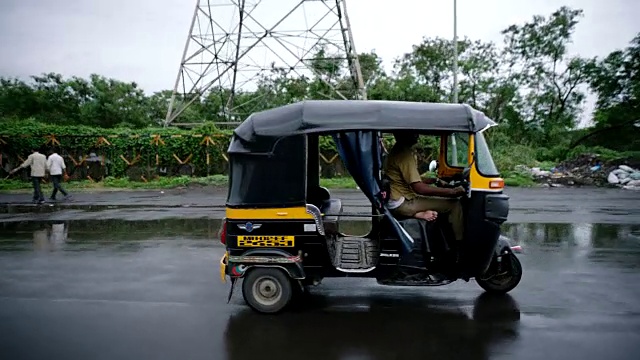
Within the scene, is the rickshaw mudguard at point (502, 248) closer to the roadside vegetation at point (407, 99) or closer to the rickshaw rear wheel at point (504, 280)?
the rickshaw rear wheel at point (504, 280)

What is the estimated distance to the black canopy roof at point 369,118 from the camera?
507 cm

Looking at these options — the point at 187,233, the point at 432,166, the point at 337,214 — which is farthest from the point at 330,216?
the point at 187,233

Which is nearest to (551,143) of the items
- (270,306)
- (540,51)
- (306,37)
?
(540,51)

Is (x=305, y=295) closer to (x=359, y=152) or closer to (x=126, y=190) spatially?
(x=359, y=152)

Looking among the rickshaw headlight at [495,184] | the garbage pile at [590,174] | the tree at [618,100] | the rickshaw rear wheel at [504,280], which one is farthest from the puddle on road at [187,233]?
the tree at [618,100]

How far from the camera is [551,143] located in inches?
1237

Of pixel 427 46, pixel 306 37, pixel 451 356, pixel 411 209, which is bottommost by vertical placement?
pixel 451 356

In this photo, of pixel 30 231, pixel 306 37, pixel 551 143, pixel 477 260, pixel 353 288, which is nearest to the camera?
pixel 477 260

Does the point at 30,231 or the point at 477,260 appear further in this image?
the point at 30,231

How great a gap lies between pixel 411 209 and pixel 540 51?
105ft

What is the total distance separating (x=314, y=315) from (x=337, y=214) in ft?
3.89

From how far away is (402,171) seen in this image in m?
5.55

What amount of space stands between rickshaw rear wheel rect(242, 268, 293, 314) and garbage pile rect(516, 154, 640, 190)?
60.7ft

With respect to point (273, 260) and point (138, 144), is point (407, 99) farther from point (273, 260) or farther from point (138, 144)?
point (273, 260)
